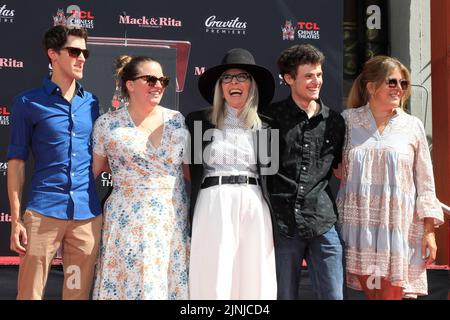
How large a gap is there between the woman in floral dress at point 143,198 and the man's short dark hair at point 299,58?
67 centimetres

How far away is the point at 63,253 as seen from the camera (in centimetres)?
357

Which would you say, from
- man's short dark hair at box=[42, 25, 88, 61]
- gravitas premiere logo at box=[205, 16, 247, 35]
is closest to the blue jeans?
man's short dark hair at box=[42, 25, 88, 61]

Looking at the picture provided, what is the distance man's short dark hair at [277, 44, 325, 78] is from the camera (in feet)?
12.1

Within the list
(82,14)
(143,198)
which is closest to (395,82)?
(143,198)

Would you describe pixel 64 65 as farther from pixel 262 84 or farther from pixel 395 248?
pixel 395 248

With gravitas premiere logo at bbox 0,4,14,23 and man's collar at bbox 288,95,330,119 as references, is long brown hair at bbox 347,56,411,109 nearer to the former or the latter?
man's collar at bbox 288,95,330,119

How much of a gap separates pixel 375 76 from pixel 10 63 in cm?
334

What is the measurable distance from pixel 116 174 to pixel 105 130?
0.24 metres

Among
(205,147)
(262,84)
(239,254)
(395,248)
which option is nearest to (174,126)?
(205,147)

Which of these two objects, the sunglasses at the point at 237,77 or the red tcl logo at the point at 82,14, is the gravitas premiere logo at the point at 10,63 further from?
the sunglasses at the point at 237,77

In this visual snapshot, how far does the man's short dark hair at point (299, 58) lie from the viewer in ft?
12.1

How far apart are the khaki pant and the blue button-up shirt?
0.17 feet

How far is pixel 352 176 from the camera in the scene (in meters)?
3.76

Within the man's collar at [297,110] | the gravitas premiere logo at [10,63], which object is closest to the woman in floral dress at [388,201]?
the man's collar at [297,110]
